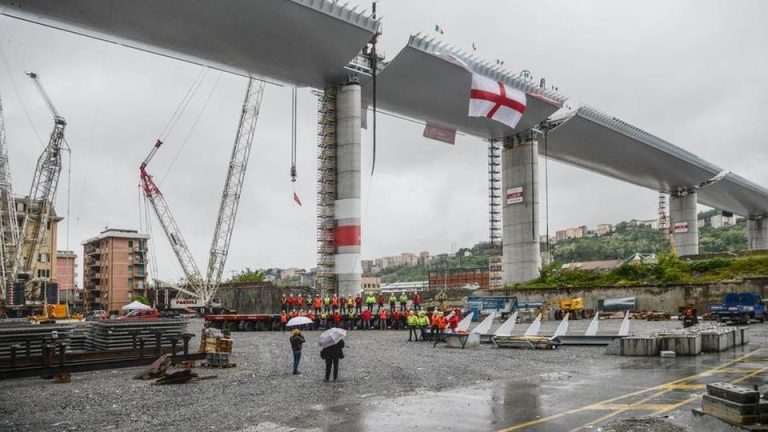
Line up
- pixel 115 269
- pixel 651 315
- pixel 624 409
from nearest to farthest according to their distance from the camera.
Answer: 1. pixel 624 409
2. pixel 651 315
3. pixel 115 269

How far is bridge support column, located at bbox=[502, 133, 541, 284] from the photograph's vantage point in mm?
70188

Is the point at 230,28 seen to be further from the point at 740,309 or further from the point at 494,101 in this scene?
the point at 740,309

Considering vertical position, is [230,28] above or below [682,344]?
above

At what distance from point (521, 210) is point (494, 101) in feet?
83.9

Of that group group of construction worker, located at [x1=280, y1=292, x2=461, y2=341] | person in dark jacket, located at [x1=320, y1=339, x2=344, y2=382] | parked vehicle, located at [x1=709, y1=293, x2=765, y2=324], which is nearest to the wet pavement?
person in dark jacket, located at [x1=320, y1=339, x2=344, y2=382]

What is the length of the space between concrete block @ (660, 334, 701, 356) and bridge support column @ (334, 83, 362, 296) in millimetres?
32063

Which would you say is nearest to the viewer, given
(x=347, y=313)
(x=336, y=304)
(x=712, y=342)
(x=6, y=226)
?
(x=712, y=342)

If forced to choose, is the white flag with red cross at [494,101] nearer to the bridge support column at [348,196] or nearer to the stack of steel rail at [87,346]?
the bridge support column at [348,196]

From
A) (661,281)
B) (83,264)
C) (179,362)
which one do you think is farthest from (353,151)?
(83,264)

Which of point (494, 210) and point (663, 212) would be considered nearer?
point (494, 210)

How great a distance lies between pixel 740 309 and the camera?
131 feet

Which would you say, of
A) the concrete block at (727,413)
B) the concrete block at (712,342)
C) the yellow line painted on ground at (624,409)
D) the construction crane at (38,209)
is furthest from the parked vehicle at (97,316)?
the concrete block at (727,413)

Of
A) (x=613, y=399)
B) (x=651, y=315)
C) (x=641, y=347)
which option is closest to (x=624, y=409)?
(x=613, y=399)

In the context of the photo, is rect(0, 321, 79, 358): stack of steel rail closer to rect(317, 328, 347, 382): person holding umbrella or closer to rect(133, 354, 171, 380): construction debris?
rect(133, 354, 171, 380): construction debris
